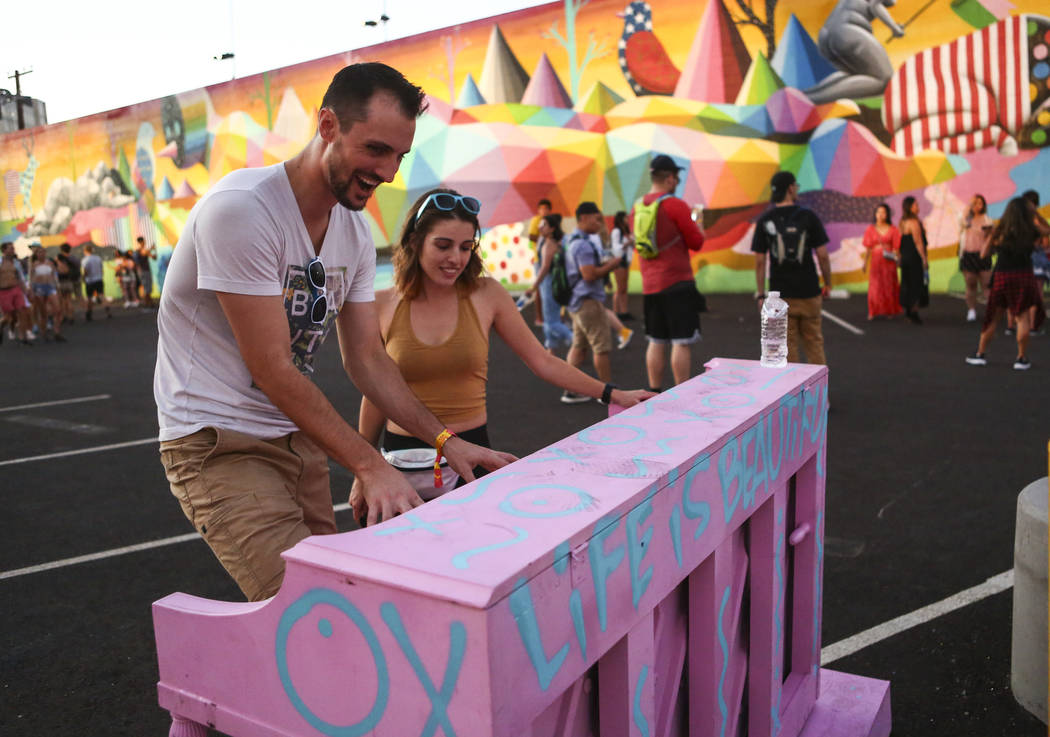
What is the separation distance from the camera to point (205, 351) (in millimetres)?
2291

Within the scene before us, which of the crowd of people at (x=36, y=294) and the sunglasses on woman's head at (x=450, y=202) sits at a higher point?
the sunglasses on woman's head at (x=450, y=202)

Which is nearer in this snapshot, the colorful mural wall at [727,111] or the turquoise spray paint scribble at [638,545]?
the turquoise spray paint scribble at [638,545]

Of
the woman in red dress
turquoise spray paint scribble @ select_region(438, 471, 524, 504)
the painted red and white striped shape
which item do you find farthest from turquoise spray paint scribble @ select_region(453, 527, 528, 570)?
the painted red and white striped shape

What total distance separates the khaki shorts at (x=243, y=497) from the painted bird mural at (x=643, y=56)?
17706 millimetres

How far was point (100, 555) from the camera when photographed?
4.79 meters

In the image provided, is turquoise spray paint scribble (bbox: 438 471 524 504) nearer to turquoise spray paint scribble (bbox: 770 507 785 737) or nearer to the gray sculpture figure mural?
turquoise spray paint scribble (bbox: 770 507 785 737)

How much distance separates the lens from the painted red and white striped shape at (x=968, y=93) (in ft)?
50.4

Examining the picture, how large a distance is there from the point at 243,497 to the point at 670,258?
547 cm

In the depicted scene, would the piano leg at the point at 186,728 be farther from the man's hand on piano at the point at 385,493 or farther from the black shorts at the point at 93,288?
the black shorts at the point at 93,288

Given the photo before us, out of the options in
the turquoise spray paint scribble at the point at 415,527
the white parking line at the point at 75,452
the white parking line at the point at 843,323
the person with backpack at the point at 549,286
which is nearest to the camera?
the turquoise spray paint scribble at the point at 415,527

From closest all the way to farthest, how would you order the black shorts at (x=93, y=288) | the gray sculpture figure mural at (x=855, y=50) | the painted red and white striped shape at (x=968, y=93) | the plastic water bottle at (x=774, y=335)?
the plastic water bottle at (x=774, y=335) → the painted red and white striped shape at (x=968, y=93) → the gray sculpture figure mural at (x=855, y=50) → the black shorts at (x=93, y=288)

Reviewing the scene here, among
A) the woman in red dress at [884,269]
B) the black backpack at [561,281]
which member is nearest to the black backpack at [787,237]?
the black backpack at [561,281]

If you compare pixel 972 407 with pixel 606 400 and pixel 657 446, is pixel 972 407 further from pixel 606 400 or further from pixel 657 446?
pixel 657 446

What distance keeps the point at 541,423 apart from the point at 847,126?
40.7 feet
